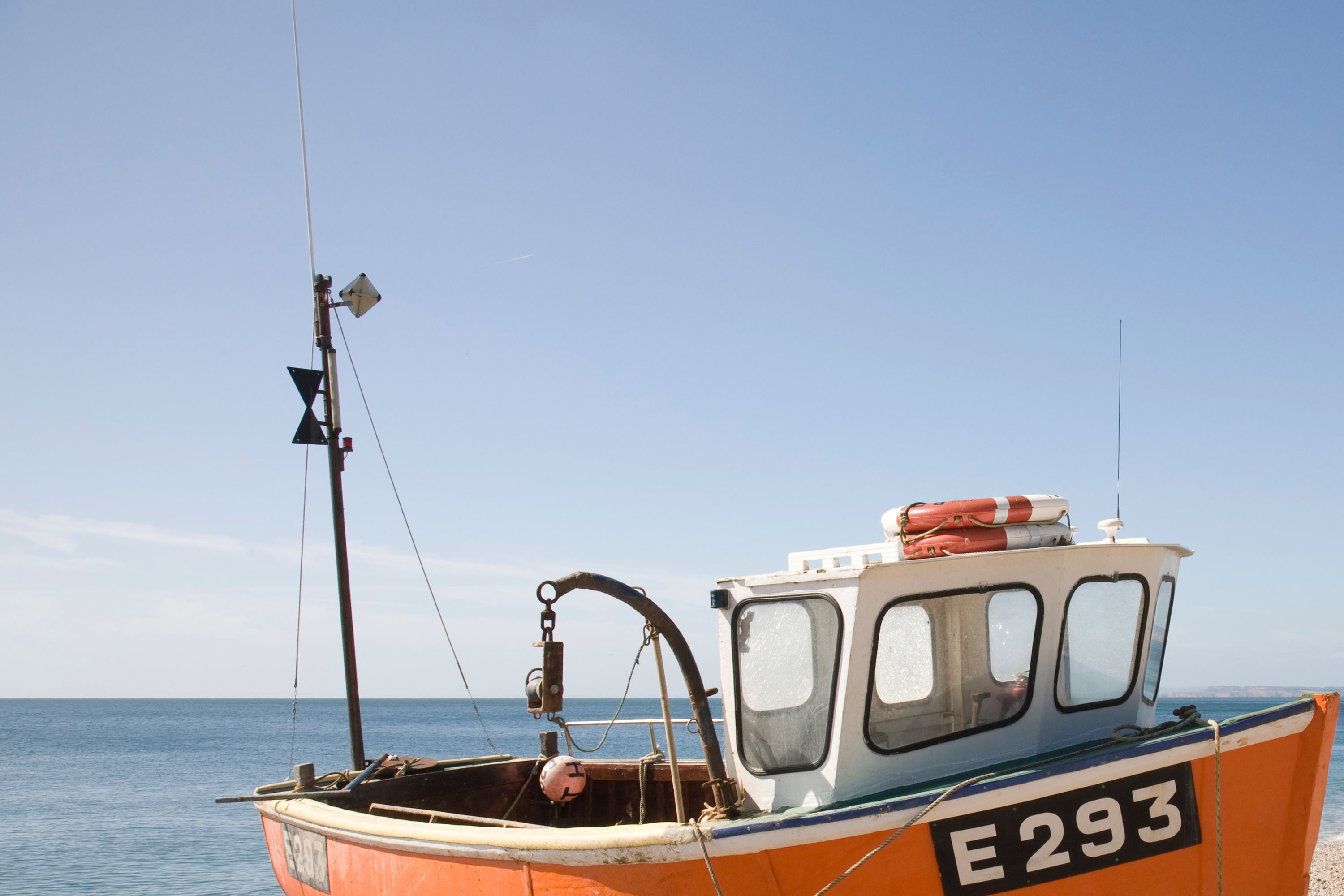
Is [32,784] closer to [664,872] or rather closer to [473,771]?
[473,771]

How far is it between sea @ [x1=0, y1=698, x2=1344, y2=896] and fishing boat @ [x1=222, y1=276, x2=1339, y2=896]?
271cm

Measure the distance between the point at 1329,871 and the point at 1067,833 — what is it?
16.6 meters

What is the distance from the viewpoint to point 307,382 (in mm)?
8320

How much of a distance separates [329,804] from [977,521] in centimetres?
514

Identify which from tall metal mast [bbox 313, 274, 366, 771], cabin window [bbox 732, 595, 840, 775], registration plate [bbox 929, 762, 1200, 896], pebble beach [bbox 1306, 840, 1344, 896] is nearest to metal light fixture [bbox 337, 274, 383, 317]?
tall metal mast [bbox 313, 274, 366, 771]

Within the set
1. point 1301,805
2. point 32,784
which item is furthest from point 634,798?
point 32,784

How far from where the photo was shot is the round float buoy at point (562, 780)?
739cm

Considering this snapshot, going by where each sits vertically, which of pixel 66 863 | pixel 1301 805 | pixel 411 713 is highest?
pixel 1301 805

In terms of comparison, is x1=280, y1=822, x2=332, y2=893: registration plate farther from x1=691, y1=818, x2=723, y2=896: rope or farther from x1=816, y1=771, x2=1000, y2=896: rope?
x1=816, y1=771, x2=1000, y2=896: rope

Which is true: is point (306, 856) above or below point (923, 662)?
below

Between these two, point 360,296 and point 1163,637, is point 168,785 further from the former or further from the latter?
point 1163,637

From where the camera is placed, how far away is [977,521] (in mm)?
4668

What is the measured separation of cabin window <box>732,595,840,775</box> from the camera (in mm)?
4652

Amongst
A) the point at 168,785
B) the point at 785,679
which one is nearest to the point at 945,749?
the point at 785,679
